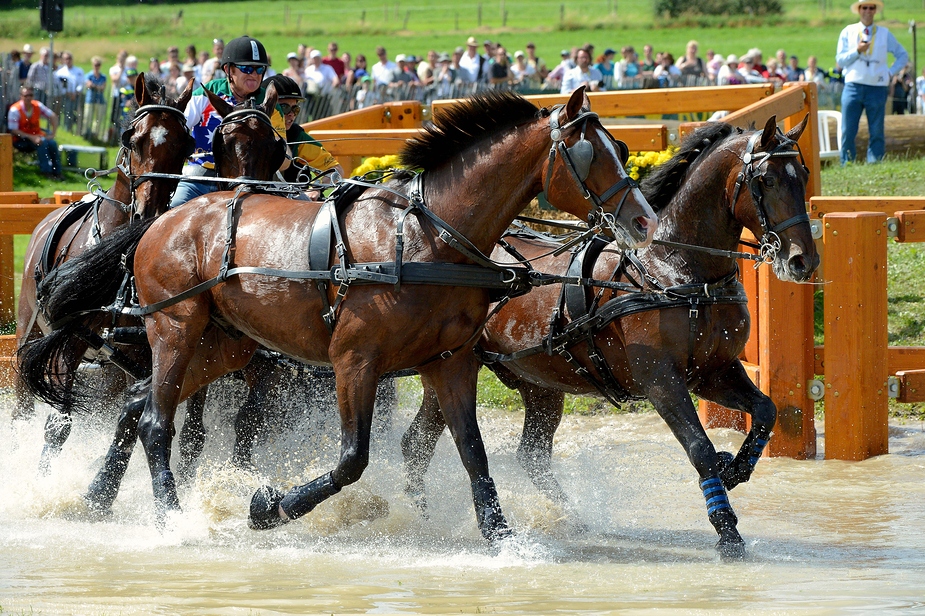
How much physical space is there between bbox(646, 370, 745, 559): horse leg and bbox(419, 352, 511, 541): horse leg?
86cm

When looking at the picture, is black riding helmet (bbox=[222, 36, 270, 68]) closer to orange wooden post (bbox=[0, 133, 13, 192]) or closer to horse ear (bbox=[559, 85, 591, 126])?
horse ear (bbox=[559, 85, 591, 126])

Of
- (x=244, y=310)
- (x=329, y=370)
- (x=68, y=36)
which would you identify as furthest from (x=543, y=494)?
(x=68, y=36)

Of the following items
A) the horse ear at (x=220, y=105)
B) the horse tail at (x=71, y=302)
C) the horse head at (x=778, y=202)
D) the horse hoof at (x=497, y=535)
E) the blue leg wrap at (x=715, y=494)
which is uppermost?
the horse ear at (x=220, y=105)

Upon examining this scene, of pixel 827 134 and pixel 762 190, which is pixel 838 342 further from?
pixel 827 134

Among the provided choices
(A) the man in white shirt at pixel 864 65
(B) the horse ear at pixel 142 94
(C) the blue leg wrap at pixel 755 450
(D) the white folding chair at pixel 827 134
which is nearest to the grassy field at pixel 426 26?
(D) the white folding chair at pixel 827 134

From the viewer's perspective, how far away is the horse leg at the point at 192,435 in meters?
6.78

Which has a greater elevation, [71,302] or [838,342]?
[71,302]

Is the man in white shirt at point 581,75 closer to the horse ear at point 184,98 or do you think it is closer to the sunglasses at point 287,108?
the sunglasses at point 287,108

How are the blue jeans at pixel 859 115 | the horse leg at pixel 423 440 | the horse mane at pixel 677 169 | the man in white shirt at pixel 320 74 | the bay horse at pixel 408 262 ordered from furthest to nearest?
the man in white shirt at pixel 320 74 < the blue jeans at pixel 859 115 < the horse leg at pixel 423 440 < the horse mane at pixel 677 169 < the bay horse at pixel 408 262

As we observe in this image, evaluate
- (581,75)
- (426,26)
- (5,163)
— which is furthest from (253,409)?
(426,26)

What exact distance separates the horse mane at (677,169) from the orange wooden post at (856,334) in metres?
1.72

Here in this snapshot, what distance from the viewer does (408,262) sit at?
5.32 m

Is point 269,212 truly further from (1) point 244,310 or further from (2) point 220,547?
(2) point 220,547

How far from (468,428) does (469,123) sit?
139 cm
